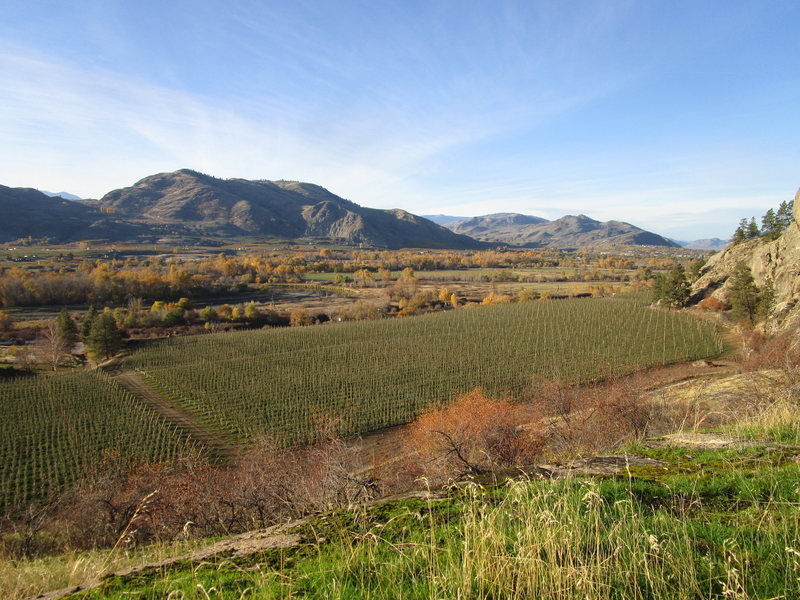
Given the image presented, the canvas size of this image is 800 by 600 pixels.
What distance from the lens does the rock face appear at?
143 feet

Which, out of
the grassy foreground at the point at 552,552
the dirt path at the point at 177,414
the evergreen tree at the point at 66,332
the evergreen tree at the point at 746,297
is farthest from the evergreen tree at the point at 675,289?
the evergreen tree at the point at 66,332

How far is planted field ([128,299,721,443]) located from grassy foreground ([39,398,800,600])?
88.1ft

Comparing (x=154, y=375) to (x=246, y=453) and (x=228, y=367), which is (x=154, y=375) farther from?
(x=246, y=453)

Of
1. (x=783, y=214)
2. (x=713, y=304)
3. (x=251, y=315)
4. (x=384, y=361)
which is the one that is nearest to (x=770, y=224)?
(x=783, y=214)

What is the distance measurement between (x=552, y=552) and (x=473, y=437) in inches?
586

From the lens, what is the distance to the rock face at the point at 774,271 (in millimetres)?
43469

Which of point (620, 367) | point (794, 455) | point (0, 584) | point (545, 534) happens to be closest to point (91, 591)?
point (0, 584)

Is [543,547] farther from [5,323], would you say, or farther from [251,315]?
[5,323]

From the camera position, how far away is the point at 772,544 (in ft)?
9.63

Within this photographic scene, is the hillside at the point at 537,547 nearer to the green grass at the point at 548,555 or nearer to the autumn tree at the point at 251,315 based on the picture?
the green grass at the point at 548,555

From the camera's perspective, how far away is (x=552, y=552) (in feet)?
9.12

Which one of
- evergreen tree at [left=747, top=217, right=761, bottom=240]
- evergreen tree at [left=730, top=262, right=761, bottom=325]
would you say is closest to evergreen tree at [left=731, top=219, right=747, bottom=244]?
evergreen tree at [left=747, top=217, right=761, bottom=240]

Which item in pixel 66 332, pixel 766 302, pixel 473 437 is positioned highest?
pixel 766 302

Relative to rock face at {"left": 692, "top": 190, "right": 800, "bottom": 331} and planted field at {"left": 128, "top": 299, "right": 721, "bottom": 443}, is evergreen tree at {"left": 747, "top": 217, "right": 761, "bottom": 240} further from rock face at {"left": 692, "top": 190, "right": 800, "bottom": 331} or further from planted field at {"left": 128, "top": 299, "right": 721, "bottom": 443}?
planted field at {"left": 128, "top": 299, "right": 721, "bottom": 443}
